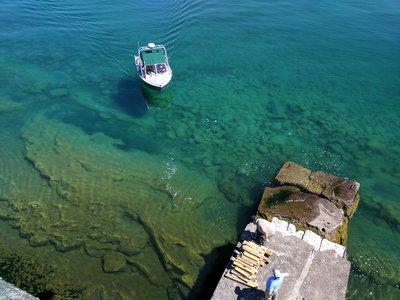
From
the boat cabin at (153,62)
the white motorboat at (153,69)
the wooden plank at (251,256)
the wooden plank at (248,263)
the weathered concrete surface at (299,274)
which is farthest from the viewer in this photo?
the boat cabin at (153,62)

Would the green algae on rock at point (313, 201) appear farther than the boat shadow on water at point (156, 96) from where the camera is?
No

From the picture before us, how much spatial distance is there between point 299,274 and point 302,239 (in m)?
1.95

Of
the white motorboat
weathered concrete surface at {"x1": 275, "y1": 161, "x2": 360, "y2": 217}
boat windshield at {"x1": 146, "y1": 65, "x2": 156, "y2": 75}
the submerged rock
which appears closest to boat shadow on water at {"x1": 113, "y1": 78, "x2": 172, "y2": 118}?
the white motorboat

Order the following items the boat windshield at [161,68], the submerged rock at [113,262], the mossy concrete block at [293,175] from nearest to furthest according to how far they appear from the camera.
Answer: the submerged rock at [113,262] → the mossy concrete block at [293,175] → the boat windshield at [161,68]

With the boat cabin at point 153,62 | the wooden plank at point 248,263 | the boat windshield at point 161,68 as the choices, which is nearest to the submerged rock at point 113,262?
the wooden plank at point 248,263

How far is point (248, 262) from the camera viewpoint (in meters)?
15.1

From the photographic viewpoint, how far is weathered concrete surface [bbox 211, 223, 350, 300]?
1454cm

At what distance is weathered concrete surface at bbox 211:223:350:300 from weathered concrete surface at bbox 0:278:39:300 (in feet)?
25.5

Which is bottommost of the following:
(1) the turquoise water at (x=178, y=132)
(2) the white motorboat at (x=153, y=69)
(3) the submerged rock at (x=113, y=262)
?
(3) the submerged rock at (x=113, y=262)

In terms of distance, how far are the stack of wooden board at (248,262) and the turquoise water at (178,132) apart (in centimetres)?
262

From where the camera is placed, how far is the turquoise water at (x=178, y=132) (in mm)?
18219

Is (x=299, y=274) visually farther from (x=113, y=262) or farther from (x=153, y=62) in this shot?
(x=153, y=62)

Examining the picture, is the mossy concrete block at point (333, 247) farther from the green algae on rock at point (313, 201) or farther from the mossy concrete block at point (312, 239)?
the green algae on rock at point (313, 201)

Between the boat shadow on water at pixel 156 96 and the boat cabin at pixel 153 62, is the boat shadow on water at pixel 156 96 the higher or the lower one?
the lower one
